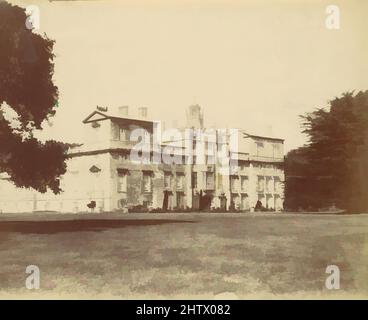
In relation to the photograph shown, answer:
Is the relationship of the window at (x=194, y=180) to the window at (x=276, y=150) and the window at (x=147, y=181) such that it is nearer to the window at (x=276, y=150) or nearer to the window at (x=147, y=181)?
the window at (x=147, y=181)

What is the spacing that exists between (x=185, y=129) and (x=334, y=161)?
171cm

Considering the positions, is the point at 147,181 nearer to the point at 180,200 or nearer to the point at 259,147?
the point at 180,200

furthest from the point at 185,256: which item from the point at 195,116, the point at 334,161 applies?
the point at 334,161

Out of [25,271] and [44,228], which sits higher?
[44,228]

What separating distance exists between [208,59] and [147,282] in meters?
2.46

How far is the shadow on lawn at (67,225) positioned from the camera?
19.4ft

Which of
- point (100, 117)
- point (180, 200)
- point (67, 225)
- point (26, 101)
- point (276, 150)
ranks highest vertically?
point (26, 101)

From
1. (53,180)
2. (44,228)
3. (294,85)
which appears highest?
(294,85)

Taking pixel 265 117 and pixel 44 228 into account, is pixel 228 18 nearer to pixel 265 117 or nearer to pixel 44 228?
pixel 265 117

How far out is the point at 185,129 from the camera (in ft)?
19.5

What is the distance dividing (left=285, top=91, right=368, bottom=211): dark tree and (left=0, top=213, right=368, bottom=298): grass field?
238 mm

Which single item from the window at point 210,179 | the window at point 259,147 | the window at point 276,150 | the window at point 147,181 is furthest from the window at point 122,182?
the window at point 276,150
